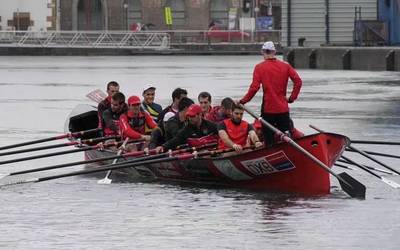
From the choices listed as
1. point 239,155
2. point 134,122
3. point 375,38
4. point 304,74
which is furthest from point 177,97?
point 375,38

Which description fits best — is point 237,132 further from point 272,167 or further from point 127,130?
point 127,130

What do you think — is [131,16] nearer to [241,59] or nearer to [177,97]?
[241,59]

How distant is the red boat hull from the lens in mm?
18922

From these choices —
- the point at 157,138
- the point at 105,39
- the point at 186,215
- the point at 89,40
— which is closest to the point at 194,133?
the point at 157,138

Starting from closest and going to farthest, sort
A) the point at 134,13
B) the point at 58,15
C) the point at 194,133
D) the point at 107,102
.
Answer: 1. the point at 194,133
2. the point at 107,102
3. the point at 58,15
4. the point at 134,13

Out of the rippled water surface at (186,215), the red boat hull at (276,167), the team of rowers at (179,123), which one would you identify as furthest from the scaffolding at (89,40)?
the red boat hull at (276,167)

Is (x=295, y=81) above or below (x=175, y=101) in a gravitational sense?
above

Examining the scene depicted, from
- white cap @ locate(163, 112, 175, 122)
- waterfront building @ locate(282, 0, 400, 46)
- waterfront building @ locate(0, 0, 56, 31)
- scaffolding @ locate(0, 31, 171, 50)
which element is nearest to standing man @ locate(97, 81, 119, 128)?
white cap @ locate(163, 112, 175, 122)

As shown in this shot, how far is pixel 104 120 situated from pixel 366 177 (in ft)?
15.0

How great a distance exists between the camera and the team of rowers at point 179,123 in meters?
20.3

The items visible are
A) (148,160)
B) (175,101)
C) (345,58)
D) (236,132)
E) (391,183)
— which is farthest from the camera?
(345,58)

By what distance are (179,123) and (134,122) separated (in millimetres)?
1407

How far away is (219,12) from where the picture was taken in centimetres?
11012

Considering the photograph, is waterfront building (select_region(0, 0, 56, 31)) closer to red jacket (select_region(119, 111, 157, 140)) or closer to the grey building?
the grey building
